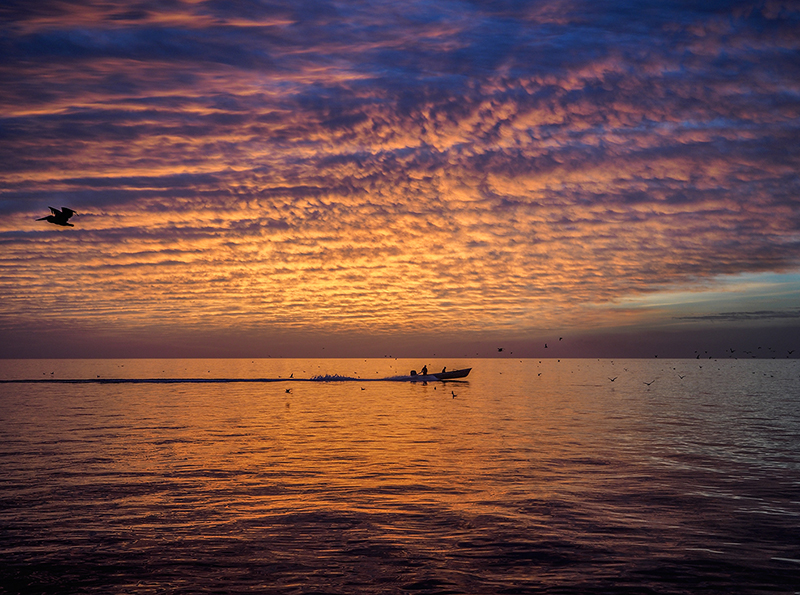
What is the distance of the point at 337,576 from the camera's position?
49.3ft

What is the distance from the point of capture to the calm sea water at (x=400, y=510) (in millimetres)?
15078

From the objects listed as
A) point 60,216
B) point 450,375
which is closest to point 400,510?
point 60,216

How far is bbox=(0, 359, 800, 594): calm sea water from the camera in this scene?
1508cm

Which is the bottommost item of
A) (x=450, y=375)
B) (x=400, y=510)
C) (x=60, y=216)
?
(x=400, y=510)

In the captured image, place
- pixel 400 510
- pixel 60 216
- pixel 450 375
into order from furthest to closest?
pixel 450 375
pixel 60 216
pixel 400 510

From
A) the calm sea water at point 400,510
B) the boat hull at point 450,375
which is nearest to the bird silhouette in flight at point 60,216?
the calm sea water at point 400,510

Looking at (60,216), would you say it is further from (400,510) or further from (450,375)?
(450,375)

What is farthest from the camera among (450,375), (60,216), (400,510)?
(450,375)

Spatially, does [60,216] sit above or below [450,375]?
above

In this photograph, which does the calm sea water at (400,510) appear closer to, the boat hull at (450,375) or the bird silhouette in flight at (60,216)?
the bird silhouette in flight at (60,216)

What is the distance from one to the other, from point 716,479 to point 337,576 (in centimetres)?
2040

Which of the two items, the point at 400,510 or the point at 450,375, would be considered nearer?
the point at 400,510

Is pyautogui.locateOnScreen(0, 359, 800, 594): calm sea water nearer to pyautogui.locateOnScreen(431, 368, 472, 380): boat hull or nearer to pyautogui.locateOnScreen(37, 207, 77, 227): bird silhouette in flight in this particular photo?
pyautogui.locateOnScreen(37, 207, 77, 227): bird silhouette in flight

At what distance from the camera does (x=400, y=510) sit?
21328mm
